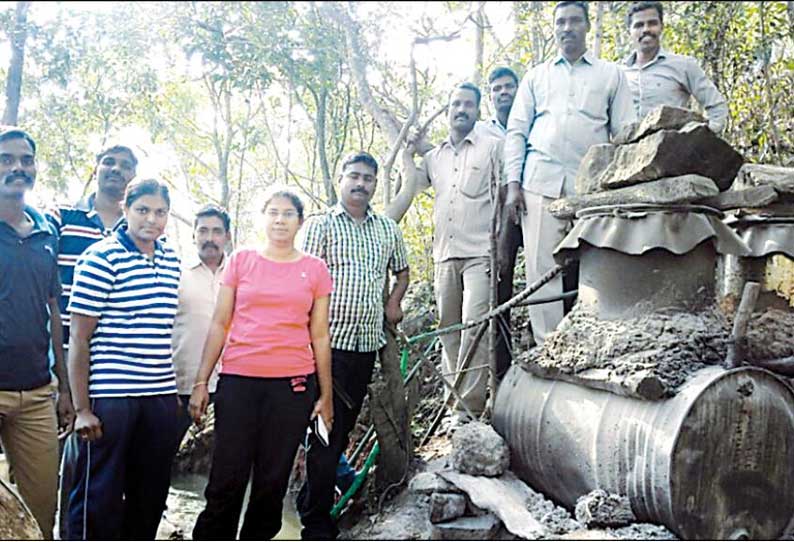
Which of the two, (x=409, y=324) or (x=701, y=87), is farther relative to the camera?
(x=409, y=324)

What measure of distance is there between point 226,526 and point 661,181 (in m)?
2.78

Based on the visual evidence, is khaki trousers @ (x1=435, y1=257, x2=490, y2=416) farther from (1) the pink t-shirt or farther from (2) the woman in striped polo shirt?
(2) the woman in striped polo shirt

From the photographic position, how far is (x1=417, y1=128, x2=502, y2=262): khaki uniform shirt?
4918 mm

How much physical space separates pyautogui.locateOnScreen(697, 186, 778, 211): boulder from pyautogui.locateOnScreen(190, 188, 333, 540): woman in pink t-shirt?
6.56ft

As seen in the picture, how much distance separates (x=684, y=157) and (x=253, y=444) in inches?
102

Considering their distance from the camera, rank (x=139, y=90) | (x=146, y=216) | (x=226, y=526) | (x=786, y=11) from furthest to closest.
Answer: (x=139, y=90) → (x=786, y=11) → (x=226, y=526) → (x=146, y=216)

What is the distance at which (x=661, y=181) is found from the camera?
3.60 meters

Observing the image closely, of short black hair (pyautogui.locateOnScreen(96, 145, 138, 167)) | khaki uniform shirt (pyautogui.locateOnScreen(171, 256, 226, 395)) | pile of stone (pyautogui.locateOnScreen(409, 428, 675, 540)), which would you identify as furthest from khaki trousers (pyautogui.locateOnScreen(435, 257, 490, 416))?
short black hair (pyautogui.locateOnScreen(96, 145, 138, 167))

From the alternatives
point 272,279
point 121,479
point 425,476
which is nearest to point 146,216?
point 272,279

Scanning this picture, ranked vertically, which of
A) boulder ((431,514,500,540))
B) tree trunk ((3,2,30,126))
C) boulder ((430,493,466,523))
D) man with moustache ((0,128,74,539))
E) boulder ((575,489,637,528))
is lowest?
boulder ((431,514,500,540))

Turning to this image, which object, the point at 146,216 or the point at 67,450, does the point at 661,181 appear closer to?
the point at 146,216

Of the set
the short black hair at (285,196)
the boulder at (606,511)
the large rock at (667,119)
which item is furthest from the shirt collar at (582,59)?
the boulder at (606,511)

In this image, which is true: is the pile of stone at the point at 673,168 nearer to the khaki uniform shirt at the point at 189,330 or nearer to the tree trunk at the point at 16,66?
the khaki uniform shirt at the point at 189,330

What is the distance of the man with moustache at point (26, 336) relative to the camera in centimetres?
317
